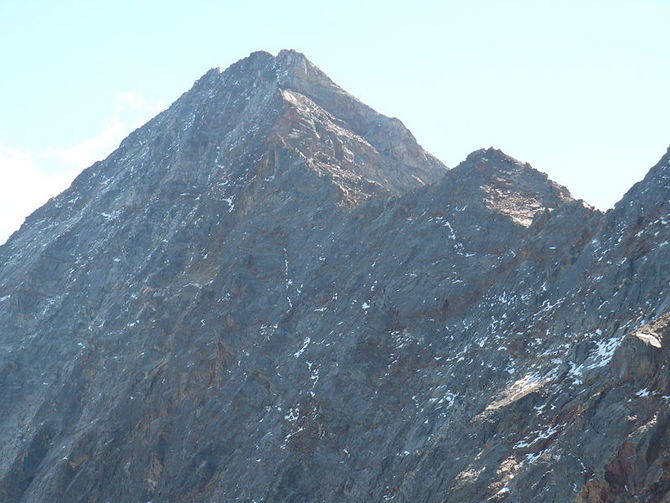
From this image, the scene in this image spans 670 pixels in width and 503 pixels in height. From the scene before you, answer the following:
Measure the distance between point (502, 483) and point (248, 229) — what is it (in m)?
39.2

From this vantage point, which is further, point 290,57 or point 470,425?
point 290,57

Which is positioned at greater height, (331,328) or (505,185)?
(505,185)

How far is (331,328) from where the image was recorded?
67625 mm

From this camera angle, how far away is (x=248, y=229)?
80.1 m

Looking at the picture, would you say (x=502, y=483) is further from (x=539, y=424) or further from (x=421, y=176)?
(x=421, y=176)

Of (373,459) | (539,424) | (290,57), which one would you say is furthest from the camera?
(290,57)

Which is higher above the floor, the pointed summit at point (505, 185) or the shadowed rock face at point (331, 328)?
the pointed summit at point (505, 185)

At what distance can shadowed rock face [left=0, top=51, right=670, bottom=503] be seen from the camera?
48.7 m

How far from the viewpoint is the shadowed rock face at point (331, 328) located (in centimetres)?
4869

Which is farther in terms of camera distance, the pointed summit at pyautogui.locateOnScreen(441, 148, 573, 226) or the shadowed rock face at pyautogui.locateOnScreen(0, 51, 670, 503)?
the pointed summit at pyautogui.locateOnScreen(441, 148, 573, 226)

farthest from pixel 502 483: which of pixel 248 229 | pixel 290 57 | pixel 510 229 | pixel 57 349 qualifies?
pixel 290 57

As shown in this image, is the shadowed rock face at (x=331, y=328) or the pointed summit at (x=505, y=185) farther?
the pointed summit at (x=505, y=185)

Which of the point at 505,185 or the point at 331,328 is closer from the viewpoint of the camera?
the point at 331,328

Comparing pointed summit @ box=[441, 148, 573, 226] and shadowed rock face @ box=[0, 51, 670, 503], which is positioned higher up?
pointed summit @ box=[441, 148, 573, 226]
